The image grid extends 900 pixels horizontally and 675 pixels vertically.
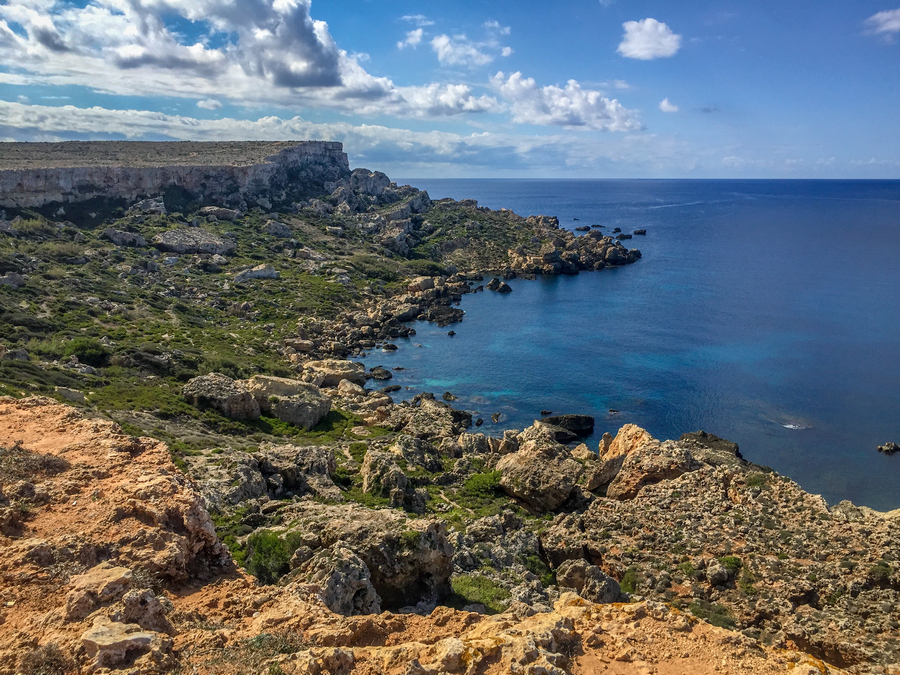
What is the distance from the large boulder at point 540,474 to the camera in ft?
99.8

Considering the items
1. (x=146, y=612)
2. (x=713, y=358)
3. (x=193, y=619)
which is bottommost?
(x=713, y=358)

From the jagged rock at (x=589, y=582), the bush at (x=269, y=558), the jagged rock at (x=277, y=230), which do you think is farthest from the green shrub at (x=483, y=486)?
the jagged rock at (x=277, y=230)

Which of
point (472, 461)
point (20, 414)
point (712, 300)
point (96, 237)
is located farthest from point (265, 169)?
point (20, 414)

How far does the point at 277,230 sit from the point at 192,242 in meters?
19.3

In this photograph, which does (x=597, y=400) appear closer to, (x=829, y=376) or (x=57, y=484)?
(x=829, y=376)

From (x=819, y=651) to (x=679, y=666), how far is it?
948 cm

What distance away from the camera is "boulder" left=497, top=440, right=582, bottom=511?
30406 millimetres

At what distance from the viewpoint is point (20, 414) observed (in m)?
18.6

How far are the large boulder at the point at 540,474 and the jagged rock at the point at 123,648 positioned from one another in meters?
23.4

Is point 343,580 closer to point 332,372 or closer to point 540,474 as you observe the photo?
point 540,474

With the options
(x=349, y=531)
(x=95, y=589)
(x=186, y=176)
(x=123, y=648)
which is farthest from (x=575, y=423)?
(x=186, y=176)

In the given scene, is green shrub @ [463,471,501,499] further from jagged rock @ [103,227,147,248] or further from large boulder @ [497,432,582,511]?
jagged rock @ [103,227,147,248]

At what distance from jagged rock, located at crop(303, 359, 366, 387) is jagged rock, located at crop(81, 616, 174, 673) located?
155 feet

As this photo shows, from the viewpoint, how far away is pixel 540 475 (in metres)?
31.4
